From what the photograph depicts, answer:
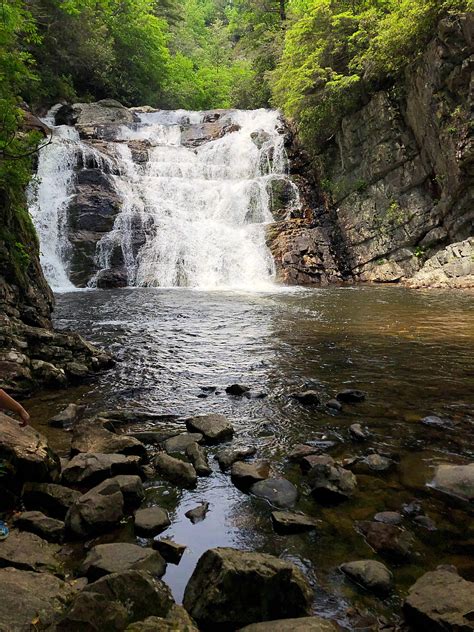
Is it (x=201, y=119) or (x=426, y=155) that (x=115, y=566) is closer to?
(x=426, y=155)

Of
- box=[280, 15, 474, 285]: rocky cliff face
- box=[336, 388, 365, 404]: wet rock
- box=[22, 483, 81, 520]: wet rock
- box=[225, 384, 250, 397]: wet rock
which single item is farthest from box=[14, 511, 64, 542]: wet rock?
box=[280, 15, 474, 285]: rocky cliff face

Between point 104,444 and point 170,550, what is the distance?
1553 millimetres

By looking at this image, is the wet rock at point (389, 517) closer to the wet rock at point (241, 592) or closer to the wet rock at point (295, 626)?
the wet rock at point (241, 592)

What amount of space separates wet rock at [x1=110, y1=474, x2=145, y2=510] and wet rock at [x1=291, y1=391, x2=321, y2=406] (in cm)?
259

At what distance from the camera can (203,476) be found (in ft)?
12.6

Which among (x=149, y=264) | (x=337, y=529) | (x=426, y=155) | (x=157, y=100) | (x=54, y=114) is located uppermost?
(x=157, y=100)

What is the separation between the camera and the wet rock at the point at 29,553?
8.45 ft

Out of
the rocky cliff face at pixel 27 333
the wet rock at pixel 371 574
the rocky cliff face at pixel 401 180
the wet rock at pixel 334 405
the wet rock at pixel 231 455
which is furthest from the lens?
the rocky cliff face at pixel 401 180

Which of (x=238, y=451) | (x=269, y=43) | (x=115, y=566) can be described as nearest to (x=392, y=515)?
(x=238, y=451)

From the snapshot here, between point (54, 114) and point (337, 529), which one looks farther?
point (54, 114)

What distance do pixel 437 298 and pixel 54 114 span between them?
27386 mm

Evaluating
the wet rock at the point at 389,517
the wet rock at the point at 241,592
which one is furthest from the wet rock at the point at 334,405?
the wet rock at the point at 241,592

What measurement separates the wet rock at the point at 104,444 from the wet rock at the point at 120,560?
1.40m

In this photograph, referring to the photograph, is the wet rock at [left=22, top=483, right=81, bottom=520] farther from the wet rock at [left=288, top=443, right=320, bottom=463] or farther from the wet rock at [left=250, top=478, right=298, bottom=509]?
the wet rock at [left=288, top=443, right=320, bottom=463]
